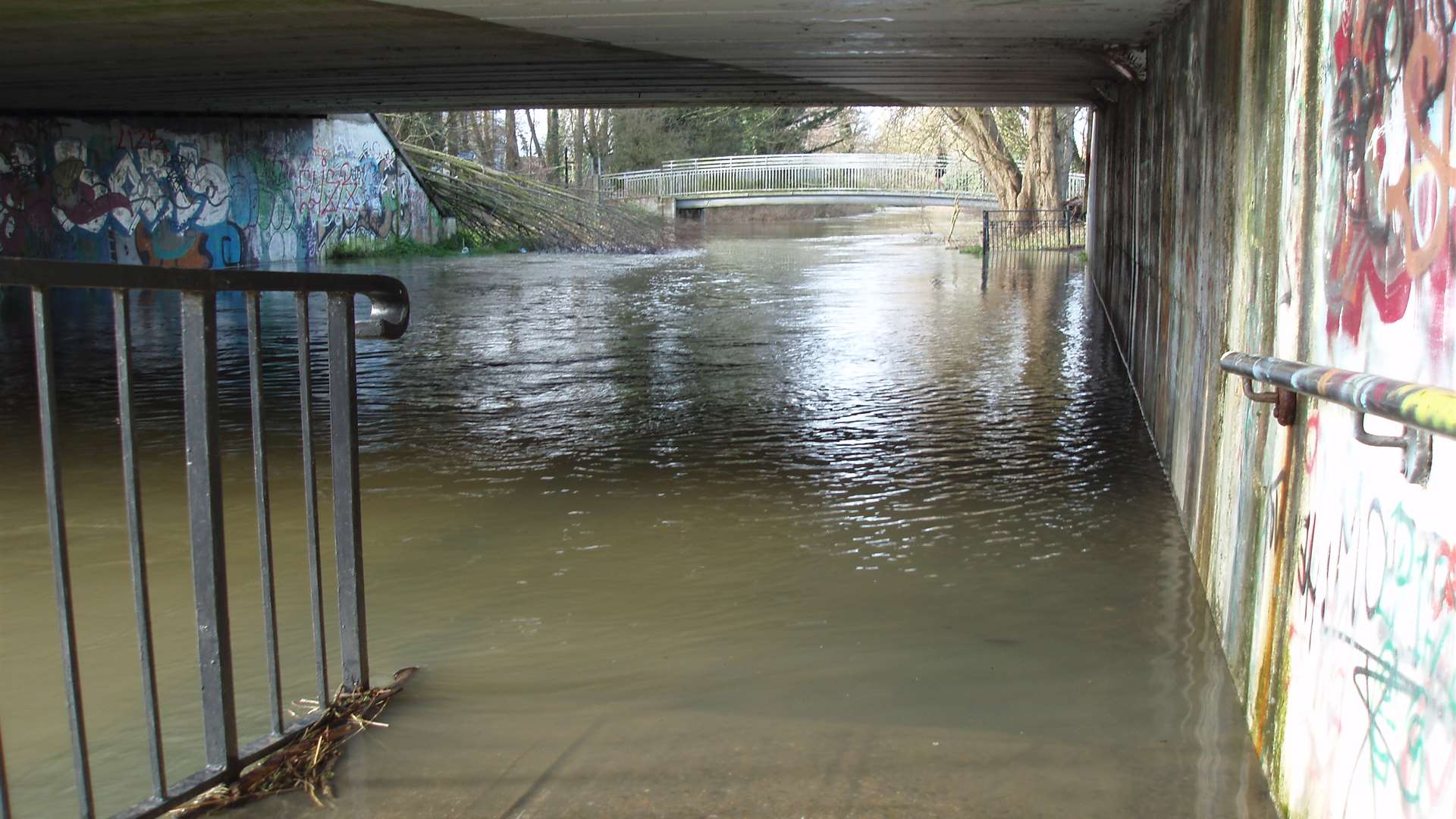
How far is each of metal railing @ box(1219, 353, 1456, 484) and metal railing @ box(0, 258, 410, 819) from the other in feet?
8.04

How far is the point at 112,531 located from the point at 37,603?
1.07m

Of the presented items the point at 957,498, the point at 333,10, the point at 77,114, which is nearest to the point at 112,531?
the point at 957,498

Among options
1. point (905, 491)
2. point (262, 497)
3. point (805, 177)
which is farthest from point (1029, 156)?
point (262, 497)

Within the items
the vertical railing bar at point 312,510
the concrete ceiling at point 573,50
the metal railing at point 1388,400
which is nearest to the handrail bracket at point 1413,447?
the metal railing at point 1388,400

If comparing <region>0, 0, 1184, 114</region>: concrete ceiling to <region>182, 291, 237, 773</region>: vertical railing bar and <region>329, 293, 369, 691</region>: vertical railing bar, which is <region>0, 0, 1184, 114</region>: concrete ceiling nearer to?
<region>329, 293, 369, 691</region>: vertical railing bar

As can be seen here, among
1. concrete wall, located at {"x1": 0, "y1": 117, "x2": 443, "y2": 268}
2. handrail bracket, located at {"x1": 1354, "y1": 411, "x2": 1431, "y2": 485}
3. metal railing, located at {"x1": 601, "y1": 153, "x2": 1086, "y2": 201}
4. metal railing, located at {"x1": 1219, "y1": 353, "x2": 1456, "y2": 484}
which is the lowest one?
handrail bracket, located at {"x1": 1354, "y1": 411, "x2": 1431, "y2": 485}

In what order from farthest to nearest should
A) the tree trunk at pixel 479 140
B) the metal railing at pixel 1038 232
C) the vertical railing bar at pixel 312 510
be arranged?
the tree trunk at pixel 479 140 < the metal railing at pixel 1038 232 < the vertical railing bar at pixel 312 510

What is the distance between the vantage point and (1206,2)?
6.25 meters

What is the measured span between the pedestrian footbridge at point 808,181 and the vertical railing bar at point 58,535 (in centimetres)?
3954

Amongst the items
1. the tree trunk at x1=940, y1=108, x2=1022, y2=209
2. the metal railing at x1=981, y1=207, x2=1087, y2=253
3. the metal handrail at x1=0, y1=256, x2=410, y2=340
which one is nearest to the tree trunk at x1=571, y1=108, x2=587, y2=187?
the tree trunk at x1=940, y1=108, x2=1022, y2=209

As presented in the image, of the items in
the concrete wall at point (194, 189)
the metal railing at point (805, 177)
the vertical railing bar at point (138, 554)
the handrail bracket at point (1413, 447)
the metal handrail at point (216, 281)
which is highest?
the metal railing at point (805, 177)

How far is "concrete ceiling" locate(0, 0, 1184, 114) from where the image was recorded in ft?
30.0

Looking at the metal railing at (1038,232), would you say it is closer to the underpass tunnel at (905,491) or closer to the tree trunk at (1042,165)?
the tree trunk at (1042,165)

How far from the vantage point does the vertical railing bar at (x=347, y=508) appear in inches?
→ 148
